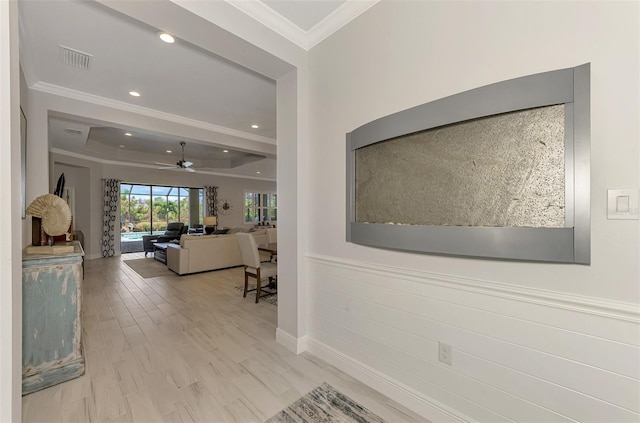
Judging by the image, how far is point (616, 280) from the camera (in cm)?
109

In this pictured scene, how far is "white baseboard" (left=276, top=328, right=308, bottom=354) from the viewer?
2.48 meters

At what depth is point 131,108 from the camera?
4.03m

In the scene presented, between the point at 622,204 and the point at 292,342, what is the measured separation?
2.43 meters

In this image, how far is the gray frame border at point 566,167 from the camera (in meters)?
1.14

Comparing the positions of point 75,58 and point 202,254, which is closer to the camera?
point 75,58

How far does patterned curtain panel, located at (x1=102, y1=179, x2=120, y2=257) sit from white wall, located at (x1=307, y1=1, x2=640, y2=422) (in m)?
8.08

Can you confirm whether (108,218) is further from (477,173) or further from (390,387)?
(477,173)

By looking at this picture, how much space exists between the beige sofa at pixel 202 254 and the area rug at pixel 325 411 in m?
4.33

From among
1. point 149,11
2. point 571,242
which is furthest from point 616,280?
point 149,11

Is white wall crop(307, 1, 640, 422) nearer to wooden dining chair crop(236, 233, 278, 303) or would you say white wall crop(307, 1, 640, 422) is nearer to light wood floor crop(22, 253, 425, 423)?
light wood floor crop(22, 253, 425, 423)

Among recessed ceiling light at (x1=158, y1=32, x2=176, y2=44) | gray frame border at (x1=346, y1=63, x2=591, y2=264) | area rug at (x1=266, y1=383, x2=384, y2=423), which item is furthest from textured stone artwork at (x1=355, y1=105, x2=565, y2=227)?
recessed ceiling light at (x1=158, y1=32, x2=176, y2=44)

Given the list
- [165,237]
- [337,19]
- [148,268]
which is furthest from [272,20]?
[165,237]

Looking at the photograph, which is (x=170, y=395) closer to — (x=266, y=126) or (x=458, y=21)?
(x=458, y=21)

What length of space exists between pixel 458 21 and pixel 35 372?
12.2ft
